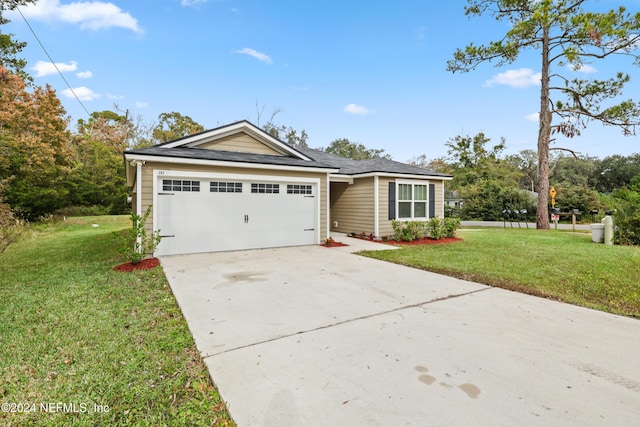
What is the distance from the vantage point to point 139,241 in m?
6.77

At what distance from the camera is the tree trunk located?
1475 centimetres

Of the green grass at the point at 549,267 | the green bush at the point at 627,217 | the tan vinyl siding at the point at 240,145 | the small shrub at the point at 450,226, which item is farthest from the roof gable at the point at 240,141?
the green bush at the point at 627,217

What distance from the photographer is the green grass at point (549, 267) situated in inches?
177

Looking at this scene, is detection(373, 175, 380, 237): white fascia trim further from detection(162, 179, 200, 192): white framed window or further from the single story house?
detection(162, 179, 200, 192): white framed window

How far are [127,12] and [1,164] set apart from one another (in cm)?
1065

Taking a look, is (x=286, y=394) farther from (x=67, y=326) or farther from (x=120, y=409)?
(x=67, y=326)

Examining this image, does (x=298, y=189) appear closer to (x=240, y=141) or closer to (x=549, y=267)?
(x=240, y=141)

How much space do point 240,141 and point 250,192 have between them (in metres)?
2.19

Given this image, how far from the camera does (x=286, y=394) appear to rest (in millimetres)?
2098

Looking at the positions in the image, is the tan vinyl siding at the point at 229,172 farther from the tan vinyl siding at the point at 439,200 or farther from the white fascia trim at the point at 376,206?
the tan vinyl siding at the point at 439,200

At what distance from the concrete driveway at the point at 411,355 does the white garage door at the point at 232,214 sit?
9.70ft

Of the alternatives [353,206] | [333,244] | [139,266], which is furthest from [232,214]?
[353,206]

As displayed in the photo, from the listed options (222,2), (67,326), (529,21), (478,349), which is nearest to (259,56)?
(222,2)

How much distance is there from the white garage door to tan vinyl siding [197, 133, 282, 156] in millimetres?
1749
